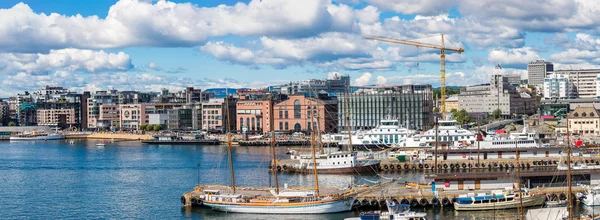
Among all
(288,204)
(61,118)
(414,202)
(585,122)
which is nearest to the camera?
(288,204)

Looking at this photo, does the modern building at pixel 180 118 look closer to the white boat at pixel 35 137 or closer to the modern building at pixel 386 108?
the white boat at pixel 35 137

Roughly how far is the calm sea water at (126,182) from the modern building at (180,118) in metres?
47.2

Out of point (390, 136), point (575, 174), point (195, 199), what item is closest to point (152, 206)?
point (195, 199)

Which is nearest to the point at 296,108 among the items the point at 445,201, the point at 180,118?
the point at 180,118

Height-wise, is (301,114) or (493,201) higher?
(301,114)

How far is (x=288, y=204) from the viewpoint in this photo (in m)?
41.0

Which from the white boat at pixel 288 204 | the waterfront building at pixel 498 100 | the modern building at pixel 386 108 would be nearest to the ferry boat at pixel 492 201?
the white boat at pixel 288 204

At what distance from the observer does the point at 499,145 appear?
66500mm

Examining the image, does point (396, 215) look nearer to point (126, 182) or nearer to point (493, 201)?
point (493, 201)

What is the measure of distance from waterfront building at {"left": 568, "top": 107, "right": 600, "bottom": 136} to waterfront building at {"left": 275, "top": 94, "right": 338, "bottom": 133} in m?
34.5

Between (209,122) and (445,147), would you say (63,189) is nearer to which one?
(445,147)

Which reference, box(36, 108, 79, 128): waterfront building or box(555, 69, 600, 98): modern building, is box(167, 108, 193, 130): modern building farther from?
box(555, 69, 600, 98): modern building

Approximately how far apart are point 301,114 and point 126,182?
58.1 meters

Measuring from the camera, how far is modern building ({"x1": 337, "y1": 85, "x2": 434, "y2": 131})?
110 m
